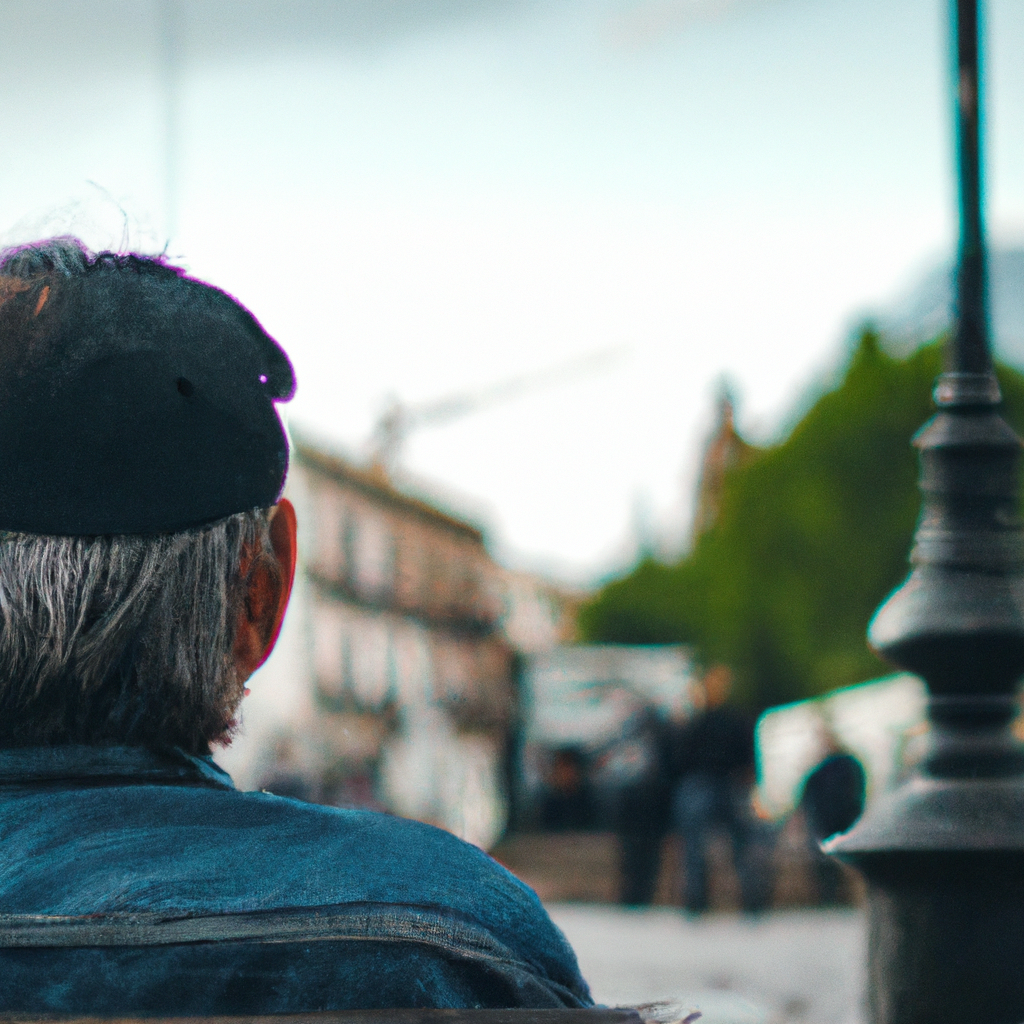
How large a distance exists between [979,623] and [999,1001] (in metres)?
0.90

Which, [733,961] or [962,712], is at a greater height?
[962,712]

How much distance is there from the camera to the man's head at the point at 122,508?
5.33 feet

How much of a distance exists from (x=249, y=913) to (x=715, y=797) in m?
10.5

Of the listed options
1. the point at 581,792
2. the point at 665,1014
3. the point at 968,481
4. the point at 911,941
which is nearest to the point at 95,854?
the point at 665,1014

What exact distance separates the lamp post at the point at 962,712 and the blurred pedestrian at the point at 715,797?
26.4ft

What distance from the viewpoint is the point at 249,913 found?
1477 mm

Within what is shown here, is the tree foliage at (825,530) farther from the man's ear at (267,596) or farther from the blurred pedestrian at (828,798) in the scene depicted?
the man's ear at (267,596)

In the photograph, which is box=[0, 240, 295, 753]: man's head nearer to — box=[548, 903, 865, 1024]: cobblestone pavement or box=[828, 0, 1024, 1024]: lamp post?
box=[828, 0, 1024, 1024]: lamp post

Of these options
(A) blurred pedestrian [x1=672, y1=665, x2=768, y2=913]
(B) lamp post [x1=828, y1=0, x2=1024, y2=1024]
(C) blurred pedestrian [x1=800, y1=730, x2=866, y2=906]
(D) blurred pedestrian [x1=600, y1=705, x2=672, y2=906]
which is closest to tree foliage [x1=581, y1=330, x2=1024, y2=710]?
(C) blurred pedestrian [x1=800, y1=730, x2=866, y2=906]

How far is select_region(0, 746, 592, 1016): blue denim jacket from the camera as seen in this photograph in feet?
4.85

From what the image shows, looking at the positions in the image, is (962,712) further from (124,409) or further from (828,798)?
(828,798)

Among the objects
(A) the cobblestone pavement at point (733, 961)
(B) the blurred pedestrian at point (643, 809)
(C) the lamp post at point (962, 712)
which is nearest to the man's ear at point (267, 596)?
(C) the lamp post at point (962, 712)

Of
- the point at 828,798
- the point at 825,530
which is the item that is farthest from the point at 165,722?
the point at 825,530

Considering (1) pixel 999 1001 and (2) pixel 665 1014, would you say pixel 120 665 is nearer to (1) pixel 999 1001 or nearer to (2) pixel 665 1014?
(2) pixel 665 1014
